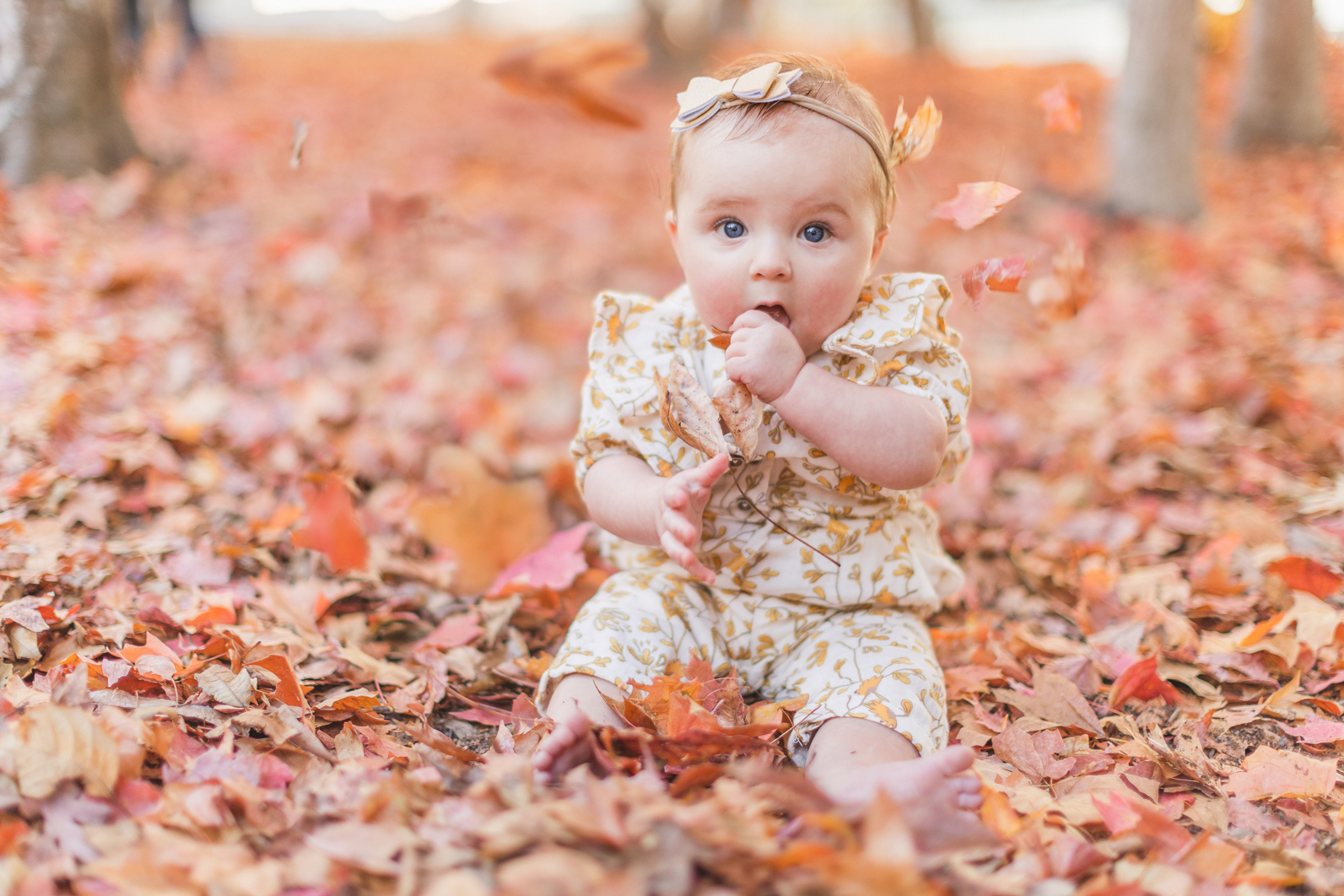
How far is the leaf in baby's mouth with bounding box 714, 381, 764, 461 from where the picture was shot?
1.51 metres

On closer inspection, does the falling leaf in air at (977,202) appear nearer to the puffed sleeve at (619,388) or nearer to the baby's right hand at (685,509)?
the puffed sleeve at (619,388)

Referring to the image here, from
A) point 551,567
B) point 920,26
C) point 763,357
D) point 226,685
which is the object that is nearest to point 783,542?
point 763,357

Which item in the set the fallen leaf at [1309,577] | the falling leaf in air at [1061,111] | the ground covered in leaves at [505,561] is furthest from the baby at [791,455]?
the fallen leaf at [1309,577]

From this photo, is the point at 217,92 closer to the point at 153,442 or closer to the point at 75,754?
the point at 153,442

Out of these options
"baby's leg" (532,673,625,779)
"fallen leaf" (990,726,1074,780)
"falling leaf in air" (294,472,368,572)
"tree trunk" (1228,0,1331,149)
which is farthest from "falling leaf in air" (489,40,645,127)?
"tree trunk" (1228,0,1331,149)

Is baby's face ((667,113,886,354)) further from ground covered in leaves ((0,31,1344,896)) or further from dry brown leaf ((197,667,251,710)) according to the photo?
dry brown leaf ((197,667,251,710))

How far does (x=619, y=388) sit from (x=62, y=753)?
982mm

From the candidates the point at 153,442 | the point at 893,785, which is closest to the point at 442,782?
the point at 893,785

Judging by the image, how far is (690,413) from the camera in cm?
154

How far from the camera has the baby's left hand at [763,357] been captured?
4.80ft

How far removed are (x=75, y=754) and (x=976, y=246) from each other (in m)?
4.52

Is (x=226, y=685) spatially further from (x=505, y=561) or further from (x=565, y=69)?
(x=565, y=69)

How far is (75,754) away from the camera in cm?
126

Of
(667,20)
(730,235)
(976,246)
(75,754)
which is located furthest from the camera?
(667,20)
